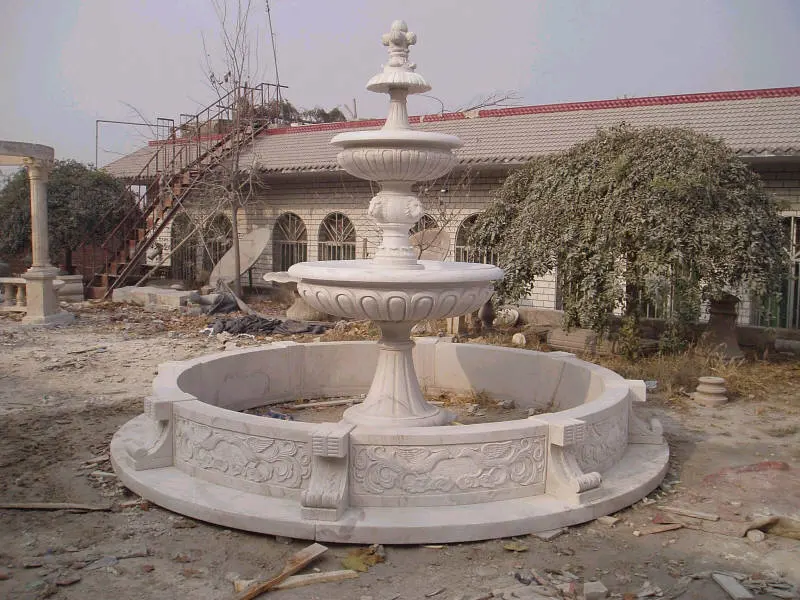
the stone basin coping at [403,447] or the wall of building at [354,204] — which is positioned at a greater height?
the wall of building at [354,204]

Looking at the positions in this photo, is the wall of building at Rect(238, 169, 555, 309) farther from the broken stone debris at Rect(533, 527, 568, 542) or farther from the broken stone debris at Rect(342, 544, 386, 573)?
the broken stone debris at Rect(342, 544, 386, 573)

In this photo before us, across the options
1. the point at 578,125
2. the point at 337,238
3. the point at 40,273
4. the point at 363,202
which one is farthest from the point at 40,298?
the point at 578,125

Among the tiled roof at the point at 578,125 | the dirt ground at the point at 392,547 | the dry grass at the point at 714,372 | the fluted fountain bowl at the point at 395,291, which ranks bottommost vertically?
the dirt ground at the point at 392,547

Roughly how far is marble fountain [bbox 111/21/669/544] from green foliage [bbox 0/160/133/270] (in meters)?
14.0

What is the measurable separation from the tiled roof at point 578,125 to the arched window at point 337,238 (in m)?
1.46

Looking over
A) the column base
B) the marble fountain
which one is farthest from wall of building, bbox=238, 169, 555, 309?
the marble fountain

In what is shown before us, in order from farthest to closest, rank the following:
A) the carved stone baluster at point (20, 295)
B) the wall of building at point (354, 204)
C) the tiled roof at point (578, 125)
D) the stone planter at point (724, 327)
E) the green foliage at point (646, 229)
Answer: the carved stone baluster at point (20, 295) < the wall of building at point (354, 204) < the tiled roof at point (578, 125) < the stone planter at point (724, 327) < the green foliage at point (646, 229)

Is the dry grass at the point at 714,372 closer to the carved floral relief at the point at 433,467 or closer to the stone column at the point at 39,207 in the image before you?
the carved floral relief at the point at 433,467

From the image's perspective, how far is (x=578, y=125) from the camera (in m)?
14.3

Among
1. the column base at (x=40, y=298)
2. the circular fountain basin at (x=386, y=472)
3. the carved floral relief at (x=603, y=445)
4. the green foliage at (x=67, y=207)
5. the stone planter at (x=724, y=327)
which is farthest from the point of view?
the green foliage at (x=67, y=207)

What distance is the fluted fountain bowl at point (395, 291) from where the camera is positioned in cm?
504

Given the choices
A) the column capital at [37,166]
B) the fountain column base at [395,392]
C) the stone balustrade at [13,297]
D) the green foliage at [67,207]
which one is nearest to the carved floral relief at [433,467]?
the fountain column base at [395,392]

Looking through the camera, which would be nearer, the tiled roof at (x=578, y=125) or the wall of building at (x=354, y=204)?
the tiled roof at (x=578, y=125)

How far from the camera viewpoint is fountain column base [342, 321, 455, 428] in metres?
5.91
